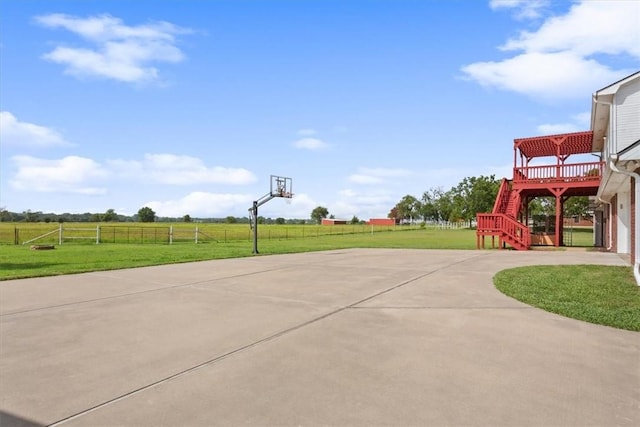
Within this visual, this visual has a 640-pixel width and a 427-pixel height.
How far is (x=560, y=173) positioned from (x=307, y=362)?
20.3 meters

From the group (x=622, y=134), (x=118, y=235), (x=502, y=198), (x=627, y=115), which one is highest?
(x=627, y=115)

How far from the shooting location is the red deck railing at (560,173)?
1909 centimetres

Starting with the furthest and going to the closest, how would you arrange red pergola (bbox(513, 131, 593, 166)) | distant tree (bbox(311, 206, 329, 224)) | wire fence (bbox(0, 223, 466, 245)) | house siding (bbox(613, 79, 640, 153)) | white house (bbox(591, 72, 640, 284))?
distant tree (bbox(311, 206, 329, 224))
wire fence (bbox(0, 223, 466, 245))
red pergola (bbox(513, 131, 593, 166))
house siding (bbox(613, 79, 640, 153))
white house (bbox(591, 72, 640, 284))

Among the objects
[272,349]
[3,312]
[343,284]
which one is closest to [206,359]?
[272,349]

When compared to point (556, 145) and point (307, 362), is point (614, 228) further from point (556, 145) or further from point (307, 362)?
point (307, 362)

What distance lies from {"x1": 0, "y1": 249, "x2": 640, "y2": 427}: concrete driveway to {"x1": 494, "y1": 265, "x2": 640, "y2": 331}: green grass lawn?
1.43 feet

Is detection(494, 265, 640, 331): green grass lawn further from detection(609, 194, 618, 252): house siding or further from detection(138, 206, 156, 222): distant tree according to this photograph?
detection(138, 206, 156, 222): distant tree

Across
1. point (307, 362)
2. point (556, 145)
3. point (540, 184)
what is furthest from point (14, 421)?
point (556, 145)

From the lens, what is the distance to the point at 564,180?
19547mm

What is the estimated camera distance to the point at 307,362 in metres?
3.75

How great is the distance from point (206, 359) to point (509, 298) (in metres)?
5.30

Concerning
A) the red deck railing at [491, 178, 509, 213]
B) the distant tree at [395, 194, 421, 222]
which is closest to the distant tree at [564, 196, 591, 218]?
the red deck railing at [491, 178, 509, 213]

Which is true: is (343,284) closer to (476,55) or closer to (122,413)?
(122,413)

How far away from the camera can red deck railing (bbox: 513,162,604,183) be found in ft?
62.6
